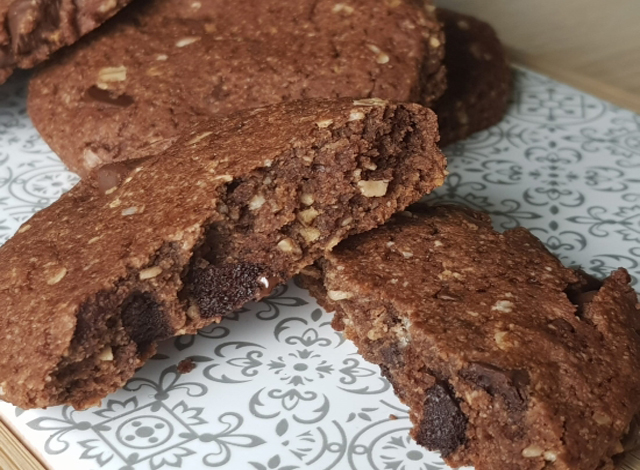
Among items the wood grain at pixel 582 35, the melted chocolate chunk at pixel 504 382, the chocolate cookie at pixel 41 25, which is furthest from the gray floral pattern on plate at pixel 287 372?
the wood grain at pixel 582 35

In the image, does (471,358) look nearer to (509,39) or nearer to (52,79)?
(52,79)

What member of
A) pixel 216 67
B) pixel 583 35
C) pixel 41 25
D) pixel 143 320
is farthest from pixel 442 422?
pixel 583 35

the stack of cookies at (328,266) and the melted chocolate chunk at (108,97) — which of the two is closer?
the stack of cookies at (328,266)

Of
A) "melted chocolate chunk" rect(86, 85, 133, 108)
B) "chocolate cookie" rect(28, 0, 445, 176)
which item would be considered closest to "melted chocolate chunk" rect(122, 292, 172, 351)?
"chocolate cookie" rect(28, 0, 445, 176)

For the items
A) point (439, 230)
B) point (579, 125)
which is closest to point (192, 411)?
point (439, 230)

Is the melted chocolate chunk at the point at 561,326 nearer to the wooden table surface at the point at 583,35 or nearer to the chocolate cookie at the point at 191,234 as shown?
the chocolate cookie at the point at 191,234

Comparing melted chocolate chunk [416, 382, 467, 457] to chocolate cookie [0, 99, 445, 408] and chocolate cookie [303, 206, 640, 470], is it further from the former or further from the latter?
chocolate cookie [0, 99, 445, 408]

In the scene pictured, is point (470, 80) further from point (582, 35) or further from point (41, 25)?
point (41, 25)
